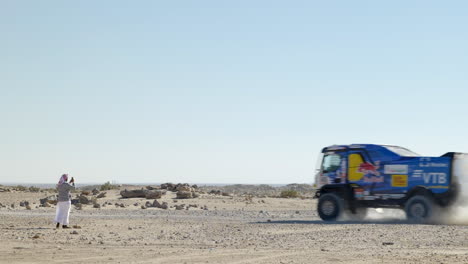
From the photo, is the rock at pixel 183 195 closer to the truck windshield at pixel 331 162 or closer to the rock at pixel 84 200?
the rock at pixel 84 200

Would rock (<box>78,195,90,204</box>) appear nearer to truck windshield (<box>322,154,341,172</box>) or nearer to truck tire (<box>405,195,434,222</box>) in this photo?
truck windshield (<box>322,154,341,172</box>)

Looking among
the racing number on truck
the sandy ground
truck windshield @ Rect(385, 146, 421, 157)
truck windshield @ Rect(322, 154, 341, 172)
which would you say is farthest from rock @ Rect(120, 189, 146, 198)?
the racing number on truck

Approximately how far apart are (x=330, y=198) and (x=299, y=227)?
478 cm

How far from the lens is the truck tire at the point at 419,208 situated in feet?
101

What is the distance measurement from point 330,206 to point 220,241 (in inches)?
455

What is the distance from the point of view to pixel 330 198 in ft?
110

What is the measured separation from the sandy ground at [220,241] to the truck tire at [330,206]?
1056mm

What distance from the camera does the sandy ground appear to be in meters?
18.4

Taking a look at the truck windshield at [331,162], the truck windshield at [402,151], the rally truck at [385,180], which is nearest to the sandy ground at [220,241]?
the rally truck at [385,180]

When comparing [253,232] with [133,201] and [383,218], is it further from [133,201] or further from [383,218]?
[133,201]

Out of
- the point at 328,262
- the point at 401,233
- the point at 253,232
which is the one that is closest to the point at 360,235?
the point at 401,233

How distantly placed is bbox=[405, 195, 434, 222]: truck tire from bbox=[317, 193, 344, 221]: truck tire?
3.01 metres

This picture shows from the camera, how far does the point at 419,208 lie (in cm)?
3103

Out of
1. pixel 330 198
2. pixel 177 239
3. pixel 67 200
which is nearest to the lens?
pixel 177 239
